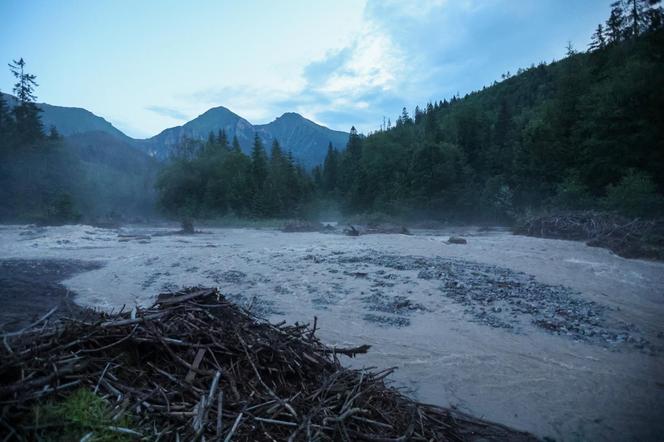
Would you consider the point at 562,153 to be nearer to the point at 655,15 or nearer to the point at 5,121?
the point at 655,15

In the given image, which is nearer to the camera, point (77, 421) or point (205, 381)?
point (77, 421)

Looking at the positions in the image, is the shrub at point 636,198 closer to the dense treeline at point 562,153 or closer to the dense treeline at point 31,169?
the dense treeline at point 562,153

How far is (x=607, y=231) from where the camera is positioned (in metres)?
19.5

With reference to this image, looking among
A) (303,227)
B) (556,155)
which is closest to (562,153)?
(556,155)

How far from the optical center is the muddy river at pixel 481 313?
5172 mm

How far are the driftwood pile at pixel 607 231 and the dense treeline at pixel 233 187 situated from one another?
40771mm

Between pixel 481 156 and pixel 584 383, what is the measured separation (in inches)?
2007

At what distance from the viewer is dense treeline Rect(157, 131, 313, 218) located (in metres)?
59.8

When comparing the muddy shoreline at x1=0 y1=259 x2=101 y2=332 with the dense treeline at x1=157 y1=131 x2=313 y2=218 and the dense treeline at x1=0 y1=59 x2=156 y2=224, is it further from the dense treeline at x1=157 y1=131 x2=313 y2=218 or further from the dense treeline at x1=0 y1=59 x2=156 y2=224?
the dense treeline at x1=157 y1=131 x2=313 y2=218

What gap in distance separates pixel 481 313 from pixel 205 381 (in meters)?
7.51

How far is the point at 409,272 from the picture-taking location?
13.4 metres

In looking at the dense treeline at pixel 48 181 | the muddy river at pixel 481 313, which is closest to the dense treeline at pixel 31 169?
the dense treeline at pixel 48 181

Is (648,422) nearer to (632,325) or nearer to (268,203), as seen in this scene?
(632,325)

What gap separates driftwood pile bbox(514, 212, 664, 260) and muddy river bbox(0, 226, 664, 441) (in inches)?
42.0
